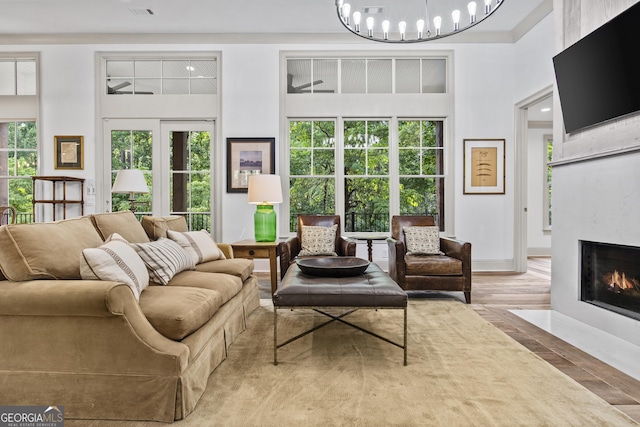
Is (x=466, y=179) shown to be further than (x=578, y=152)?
Yes

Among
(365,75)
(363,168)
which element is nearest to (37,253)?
(363,168)

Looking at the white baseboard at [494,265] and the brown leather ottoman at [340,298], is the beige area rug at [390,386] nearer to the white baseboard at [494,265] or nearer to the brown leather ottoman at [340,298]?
the brown leather ottoman at [340,298]

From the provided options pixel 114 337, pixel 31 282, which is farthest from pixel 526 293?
pixel 31 282

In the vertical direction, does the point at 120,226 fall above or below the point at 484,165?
below

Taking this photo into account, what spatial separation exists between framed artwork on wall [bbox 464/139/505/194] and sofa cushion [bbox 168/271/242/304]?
392 centimetres

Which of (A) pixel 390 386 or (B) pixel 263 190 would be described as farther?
(B) pixel 263 190

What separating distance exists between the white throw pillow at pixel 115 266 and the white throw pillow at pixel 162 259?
0.72ft

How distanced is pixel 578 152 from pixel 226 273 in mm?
3124

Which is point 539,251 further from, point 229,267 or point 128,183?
point 128,183

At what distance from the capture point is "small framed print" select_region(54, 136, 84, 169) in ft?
17.4

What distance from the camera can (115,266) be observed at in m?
1.86

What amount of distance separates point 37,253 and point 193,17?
4.10 meters

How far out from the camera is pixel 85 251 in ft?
5.92

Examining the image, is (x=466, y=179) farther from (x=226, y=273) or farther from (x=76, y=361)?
(x=76, y=361)
